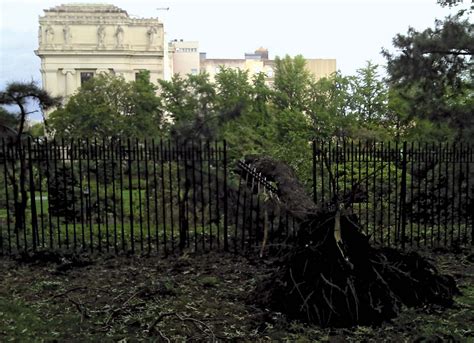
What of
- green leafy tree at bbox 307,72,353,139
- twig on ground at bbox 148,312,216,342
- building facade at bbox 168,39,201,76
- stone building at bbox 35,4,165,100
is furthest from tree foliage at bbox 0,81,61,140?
building facade at bbox 168,39,201,76

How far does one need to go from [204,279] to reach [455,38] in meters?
6.70

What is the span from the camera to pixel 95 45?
3095 inches

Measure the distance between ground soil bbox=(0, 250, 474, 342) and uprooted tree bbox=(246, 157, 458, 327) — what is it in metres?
0.15

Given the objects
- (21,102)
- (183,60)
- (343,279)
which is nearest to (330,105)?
(21,102)

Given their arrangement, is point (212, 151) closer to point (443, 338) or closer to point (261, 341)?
point (261, 341)

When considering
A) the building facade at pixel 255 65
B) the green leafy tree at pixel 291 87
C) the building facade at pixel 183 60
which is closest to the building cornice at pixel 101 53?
the building facade at pixel 255 65

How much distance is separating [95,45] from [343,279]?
260ft

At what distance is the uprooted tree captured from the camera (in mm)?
5422

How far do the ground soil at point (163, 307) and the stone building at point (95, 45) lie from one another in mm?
72397

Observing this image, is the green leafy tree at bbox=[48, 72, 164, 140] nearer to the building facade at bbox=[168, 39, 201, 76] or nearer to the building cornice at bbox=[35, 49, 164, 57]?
the building cornice at bbox=[35, 49, 164, 57]

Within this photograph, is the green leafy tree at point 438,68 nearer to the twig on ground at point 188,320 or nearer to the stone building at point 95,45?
the twig on ground at point 188,320

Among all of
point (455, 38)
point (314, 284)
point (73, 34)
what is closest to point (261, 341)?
point (314, 284)

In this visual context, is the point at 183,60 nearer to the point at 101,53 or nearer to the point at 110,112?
the point at 101,53

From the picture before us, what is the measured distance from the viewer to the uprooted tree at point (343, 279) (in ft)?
17.8
